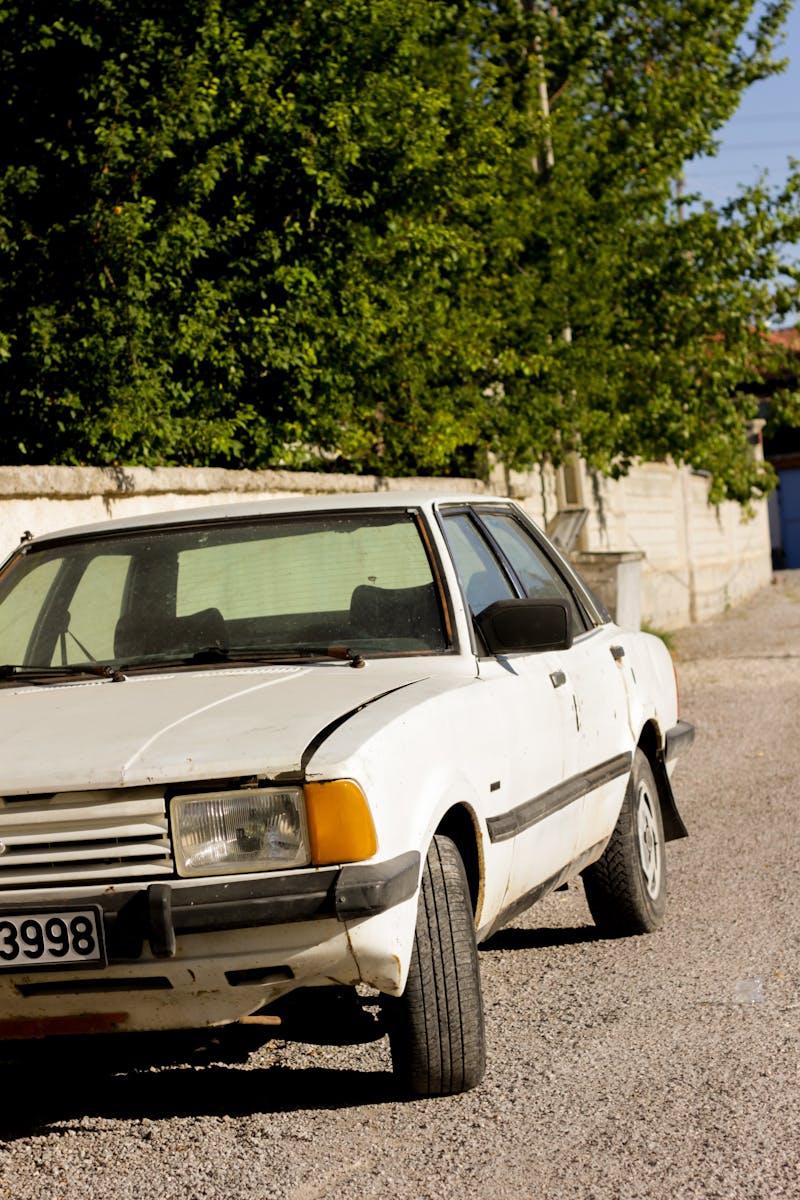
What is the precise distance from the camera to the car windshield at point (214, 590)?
514 cm

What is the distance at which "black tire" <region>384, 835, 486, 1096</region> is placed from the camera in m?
4.12

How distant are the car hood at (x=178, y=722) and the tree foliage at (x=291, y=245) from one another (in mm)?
5278

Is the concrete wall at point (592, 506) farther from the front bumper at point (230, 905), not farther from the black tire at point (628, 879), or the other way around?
the front bumper at point (230, 905)

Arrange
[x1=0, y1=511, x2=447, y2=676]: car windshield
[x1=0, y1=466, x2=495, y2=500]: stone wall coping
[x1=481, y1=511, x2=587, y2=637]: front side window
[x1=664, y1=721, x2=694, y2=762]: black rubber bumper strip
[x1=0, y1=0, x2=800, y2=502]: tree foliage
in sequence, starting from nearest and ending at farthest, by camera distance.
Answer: [x1=0, y1=511, x2=447, y2=676]: car windshield
[x1=481, y1=511, x2=587, y2=637]: front side window
[x1=664, y1=721, x2=694, y2=762]: black rubber bumper strip
[x1=0, y1=466, x2=495, y2=500]: stone wall coping
[x1=0, y1=0, x2=800, y2=502]: tree foliage

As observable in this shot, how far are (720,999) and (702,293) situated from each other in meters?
15.0

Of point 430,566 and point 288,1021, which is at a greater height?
point 430,566

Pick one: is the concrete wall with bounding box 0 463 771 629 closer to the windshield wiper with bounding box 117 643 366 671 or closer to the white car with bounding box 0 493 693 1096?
the white car with bounding box 0 493 693 1096

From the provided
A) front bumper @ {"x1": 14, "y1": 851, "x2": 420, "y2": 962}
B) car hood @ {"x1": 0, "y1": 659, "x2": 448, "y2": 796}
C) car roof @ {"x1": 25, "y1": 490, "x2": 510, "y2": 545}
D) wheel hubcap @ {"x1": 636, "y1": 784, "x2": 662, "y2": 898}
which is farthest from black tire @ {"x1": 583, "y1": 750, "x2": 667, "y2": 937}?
front bumper @ {"x1": 14, "y1": 851, "x2": 420, "y2": 962}

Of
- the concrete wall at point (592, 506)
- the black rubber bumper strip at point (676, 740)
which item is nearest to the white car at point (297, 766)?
the black rubber bumper strip at point (676, 740)

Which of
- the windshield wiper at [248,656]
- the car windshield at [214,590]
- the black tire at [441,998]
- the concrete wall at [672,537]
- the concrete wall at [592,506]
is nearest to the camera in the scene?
the black tire at [441,998]

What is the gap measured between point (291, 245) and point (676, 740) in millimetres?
5746

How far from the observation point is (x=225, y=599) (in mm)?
5402

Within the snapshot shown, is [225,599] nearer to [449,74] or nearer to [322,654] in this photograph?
[322,654]

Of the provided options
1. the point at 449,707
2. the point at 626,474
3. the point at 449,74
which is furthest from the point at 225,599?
the point at 626,474
